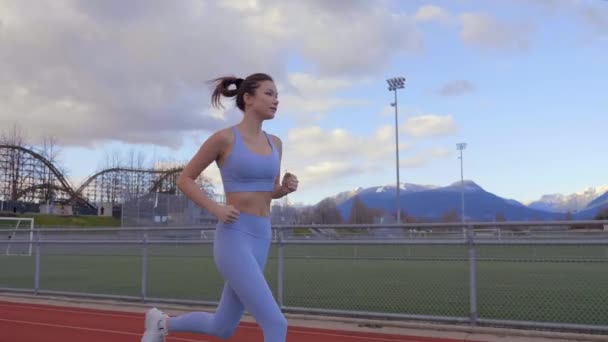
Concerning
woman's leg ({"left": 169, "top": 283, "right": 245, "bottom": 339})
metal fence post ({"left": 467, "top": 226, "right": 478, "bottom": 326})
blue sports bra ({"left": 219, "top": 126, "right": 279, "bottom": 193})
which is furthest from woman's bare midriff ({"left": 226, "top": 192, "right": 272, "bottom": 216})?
metal fence post ({"left": 467, "top": 226, "right": 478, "bottom": 326})

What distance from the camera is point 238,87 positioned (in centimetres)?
424

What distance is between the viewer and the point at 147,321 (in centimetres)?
455

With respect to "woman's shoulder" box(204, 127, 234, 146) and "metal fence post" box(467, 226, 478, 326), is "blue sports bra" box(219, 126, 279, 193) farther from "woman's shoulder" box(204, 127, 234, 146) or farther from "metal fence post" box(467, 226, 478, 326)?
"metal fence post" box(467, 226, 478, 326)

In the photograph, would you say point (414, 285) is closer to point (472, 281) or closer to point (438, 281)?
point (438, 281)

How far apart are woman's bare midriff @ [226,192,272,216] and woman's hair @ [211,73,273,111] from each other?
24.5 inches

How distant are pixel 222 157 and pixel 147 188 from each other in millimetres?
98951

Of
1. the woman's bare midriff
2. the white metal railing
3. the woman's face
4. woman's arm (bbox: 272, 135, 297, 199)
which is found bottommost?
the white metal railing

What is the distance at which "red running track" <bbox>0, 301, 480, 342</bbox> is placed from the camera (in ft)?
25.5

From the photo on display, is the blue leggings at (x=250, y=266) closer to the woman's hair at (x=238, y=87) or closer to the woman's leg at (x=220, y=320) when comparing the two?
the woman's leg at (x=220, y=320)

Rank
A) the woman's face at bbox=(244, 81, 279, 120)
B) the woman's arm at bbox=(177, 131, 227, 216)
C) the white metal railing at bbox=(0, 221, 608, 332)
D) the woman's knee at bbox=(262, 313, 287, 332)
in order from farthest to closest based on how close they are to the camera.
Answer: the white metal railing at bbox=(0, 221, 608, 332), the woman's face at bbox=(244, 81, 279, 120), the woman's arm at bbox=(177, 131, 227, 216), the woman's knee at bbox=(262, 313, 287, 332)

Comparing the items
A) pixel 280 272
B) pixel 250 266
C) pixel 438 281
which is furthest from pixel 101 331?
pixel 438 281

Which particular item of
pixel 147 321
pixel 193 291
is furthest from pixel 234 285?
pixel 193 291

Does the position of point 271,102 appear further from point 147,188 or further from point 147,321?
point 147,188

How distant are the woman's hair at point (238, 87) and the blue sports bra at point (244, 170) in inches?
12.4
